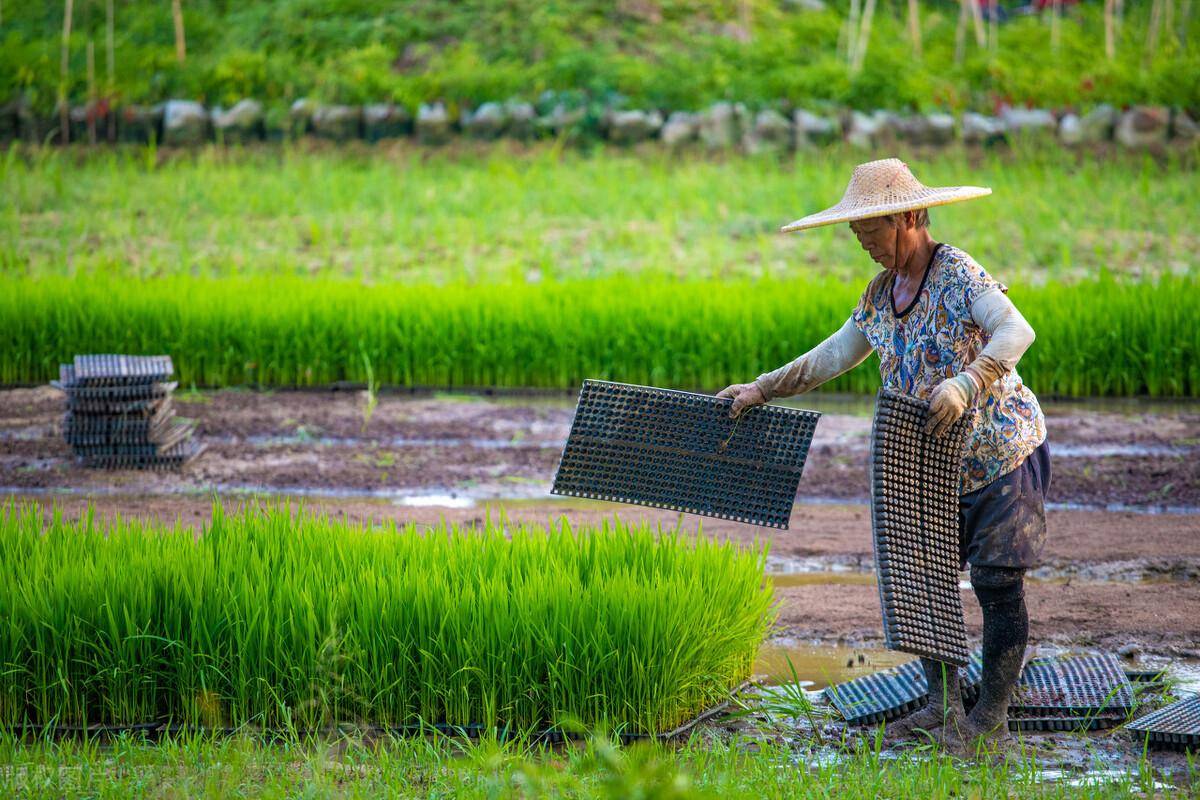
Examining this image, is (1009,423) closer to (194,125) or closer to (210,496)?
(210,496)

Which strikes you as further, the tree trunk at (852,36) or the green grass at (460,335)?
the tree trunk at (852,36)

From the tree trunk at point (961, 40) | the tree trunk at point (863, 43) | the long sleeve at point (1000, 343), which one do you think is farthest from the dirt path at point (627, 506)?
the tree trunk at point (961, 40)

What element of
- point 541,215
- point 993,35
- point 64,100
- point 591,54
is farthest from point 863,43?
point 64,100

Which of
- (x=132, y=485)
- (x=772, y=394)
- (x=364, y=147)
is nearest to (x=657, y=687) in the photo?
(x=772, y=394)

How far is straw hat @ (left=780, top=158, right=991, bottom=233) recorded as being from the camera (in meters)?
3.13

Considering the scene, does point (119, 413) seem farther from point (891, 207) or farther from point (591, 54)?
point (591, 54)

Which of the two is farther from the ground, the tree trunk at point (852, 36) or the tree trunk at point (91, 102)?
the tree trunk at point (852, 36)

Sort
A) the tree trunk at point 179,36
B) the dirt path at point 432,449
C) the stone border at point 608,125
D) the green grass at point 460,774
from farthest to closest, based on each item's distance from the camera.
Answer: the tree trunk at point 179,36, the stone border at point 608,125, the dirt path at point 432,449, the green grass at point 460,774

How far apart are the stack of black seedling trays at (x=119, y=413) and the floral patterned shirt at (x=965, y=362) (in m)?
4.23

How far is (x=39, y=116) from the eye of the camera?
14930mm

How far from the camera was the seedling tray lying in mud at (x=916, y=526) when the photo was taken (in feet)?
10.0

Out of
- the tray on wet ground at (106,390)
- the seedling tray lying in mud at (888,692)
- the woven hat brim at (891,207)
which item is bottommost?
the seedling tray lying in mud at (888,692)

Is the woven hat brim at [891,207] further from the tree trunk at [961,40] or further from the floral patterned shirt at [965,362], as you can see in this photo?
the tree trunk at [961,40]

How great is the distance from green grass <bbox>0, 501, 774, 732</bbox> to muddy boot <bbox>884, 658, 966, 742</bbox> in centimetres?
51
